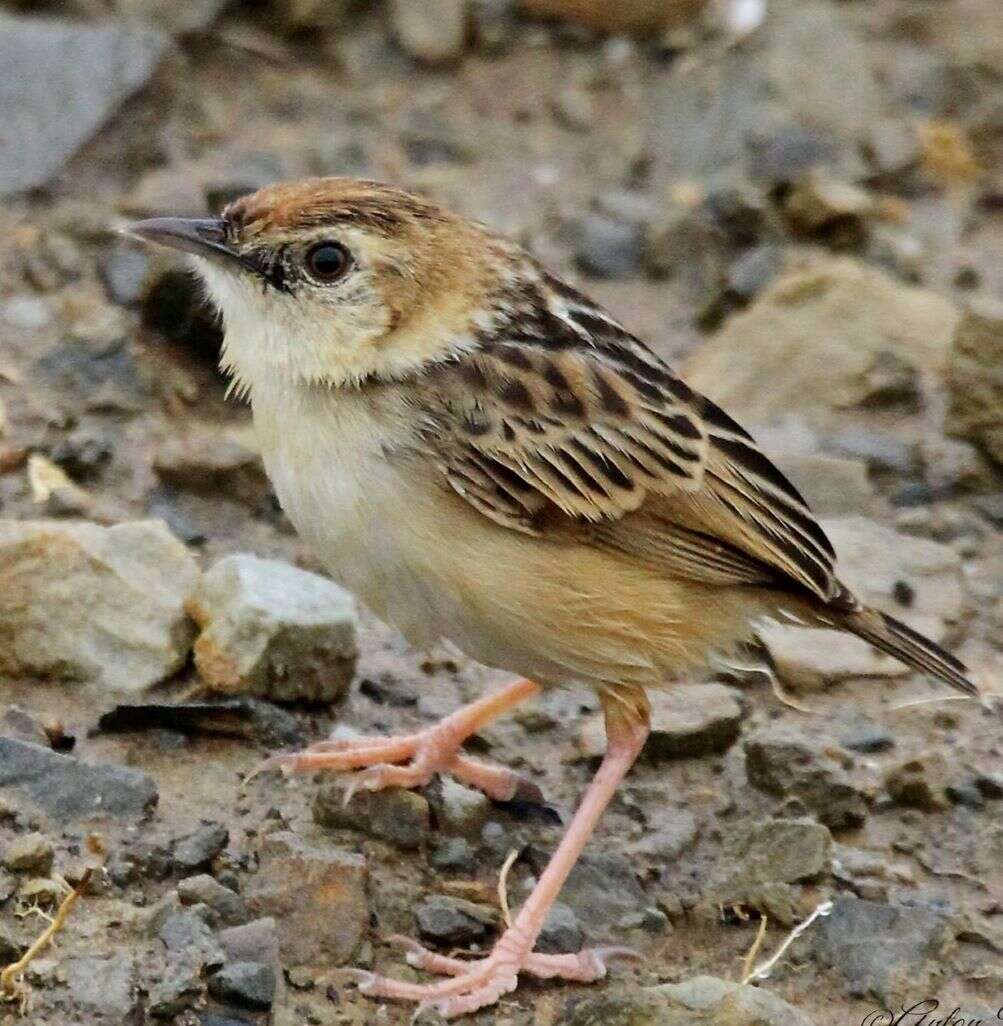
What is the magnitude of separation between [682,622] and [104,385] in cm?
324

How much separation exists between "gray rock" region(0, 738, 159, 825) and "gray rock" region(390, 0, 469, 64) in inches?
235

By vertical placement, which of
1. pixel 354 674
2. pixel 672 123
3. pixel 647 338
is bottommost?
pixel 354 674

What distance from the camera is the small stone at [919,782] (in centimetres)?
666

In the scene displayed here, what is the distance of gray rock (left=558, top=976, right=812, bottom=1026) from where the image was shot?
5211 mm

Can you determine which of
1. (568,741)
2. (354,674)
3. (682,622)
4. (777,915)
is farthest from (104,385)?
(777,915)

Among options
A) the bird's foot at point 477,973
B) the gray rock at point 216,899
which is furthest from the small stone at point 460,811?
the gray rock at point 216,899

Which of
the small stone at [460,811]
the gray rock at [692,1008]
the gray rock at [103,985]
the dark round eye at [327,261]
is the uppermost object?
the dark round eye at [327,261]

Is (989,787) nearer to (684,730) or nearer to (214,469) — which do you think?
(684,730)

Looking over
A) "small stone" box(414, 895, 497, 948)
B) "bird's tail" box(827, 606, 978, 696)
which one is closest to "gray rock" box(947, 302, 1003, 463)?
"bird's tail" box(827, 606, 978, 696)

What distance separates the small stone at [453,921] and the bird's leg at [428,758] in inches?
17.3

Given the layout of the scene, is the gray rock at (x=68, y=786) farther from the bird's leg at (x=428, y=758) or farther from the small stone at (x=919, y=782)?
the small stone at (x=919, y=782)

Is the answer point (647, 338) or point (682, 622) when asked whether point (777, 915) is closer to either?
point (682, 622)

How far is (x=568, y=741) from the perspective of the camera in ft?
23.1

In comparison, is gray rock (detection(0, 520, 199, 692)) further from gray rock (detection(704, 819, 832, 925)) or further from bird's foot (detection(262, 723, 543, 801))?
gray rock (detection(704, 819, 832, 925))
